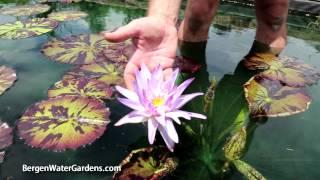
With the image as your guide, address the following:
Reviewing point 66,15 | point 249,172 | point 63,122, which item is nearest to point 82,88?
point 63,122

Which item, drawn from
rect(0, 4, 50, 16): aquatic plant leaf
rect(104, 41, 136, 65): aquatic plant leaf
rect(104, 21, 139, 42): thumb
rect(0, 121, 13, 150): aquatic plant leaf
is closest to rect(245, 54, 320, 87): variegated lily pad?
rect(104, 41, 136, 65): aquatic plant leaf

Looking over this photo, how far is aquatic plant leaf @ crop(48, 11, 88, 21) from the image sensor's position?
3.29 m

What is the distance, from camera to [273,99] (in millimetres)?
1994

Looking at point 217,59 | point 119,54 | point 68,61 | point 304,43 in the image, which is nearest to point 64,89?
point 68,61

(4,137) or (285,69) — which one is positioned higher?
(285,69)

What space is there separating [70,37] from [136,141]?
56.1 inches

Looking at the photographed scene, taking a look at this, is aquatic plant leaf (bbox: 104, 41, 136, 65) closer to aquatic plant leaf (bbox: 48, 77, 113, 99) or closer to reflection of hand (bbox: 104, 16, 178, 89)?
aquatic plant leaf (bbox: 48, 77, 113, 99)

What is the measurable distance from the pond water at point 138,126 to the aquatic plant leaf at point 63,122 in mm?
43

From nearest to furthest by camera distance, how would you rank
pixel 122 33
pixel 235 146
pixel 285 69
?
pixel 235 146, pixel 122 33, pixel 285 69

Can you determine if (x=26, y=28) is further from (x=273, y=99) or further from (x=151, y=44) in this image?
(x=273, y=99)

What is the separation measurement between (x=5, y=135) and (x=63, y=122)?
0.89 feet

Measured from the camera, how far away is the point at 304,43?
3.14 m

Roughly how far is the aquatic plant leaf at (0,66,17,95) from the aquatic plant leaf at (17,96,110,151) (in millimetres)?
371

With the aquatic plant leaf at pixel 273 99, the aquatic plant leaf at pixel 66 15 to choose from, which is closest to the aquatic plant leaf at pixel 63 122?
the aquatic plant leaf at pixel 273 99
